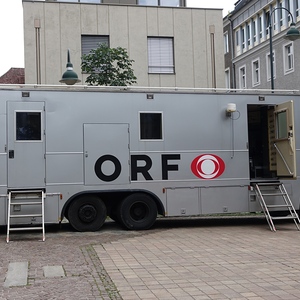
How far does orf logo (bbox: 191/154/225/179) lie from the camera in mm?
13500

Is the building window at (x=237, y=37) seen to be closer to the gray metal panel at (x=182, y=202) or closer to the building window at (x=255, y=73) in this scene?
the building window at (x=255, y=73)

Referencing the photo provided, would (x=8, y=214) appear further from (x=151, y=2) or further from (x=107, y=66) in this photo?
(x=151, y=2)

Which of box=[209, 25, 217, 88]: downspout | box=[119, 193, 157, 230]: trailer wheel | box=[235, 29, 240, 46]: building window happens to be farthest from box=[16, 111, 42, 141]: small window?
box=[235, 29, 240, 46]: building window

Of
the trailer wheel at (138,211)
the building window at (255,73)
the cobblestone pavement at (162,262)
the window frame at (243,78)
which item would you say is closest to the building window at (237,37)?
the window frame at (243,78)

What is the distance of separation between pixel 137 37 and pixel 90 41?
190 cm

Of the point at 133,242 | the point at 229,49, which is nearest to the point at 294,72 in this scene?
the point at 229,49

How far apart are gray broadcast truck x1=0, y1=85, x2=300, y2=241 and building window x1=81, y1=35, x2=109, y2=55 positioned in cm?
966

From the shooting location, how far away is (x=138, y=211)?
1324 centimetres

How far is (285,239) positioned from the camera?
11516mm

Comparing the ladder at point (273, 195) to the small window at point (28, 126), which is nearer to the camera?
the small window at point (28, 126)

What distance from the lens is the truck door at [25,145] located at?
40.6 ft

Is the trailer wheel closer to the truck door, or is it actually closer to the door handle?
the truck door

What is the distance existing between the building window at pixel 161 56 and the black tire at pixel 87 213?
1114cm

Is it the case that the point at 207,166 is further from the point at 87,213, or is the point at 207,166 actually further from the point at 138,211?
the point at 87,213
